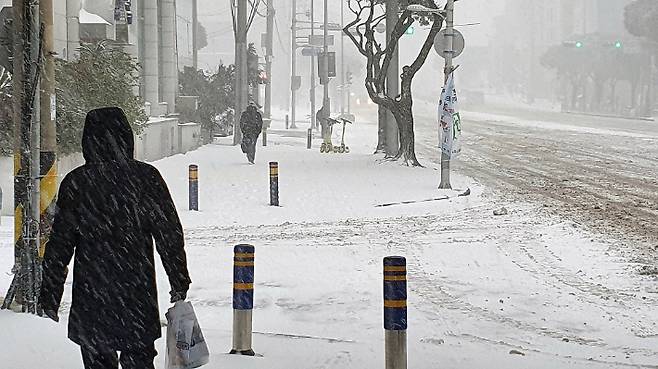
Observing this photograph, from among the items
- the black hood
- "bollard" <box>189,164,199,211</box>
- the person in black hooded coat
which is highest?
the black hood

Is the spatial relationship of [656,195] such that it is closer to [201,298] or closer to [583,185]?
[583,185]

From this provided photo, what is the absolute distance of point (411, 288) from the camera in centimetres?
1195

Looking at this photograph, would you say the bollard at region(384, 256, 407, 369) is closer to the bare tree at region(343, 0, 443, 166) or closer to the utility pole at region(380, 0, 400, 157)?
the bare tree at region(343, 0, 443, 166)

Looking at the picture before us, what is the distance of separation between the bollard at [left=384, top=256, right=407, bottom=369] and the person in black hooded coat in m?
1.96

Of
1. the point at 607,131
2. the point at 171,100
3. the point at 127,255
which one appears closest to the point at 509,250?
the point at 127,255

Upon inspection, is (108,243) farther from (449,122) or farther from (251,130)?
Answer: (251,130)

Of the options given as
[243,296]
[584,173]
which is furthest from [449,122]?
[243,296]

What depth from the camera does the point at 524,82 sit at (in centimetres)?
13888

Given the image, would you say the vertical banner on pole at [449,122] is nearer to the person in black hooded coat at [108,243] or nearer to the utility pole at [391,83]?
the utility pole at [391,83]

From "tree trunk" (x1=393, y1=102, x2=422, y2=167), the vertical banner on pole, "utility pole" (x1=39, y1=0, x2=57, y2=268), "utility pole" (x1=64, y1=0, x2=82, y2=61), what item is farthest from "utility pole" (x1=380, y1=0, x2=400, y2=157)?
"utility pole" (x1=39, y1=0, x2=57, y2=268)

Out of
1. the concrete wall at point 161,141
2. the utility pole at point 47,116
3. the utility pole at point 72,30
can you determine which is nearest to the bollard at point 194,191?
the concrete wall at point 161,141

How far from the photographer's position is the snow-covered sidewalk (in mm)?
8633

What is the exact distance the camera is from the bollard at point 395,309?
725 cm

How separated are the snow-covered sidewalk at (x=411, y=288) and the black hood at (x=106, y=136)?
2492 mm
